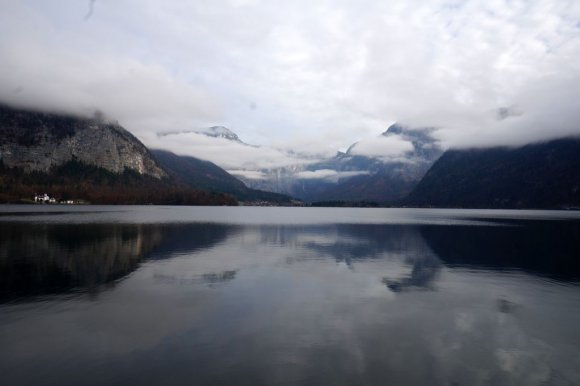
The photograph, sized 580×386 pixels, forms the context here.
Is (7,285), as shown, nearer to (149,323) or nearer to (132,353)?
(149,323)

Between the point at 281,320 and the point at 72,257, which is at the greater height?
the point at 72,257

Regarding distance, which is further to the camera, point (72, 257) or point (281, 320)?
point (72, 257)

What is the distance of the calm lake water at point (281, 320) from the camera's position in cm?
1850

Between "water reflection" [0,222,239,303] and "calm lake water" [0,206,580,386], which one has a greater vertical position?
"water reflection" [0,222,239,303]

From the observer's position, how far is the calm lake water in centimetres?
1850

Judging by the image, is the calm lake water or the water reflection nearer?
the calm lake water

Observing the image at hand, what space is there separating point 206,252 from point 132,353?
1491 inches

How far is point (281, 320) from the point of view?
26.6 meters

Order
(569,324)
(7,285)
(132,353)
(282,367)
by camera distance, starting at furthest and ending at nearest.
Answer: (7,285) < (569,324) < (132,353) < (282,367)

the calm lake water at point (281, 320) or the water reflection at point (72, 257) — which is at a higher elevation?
the water reflection at point (72, 257)

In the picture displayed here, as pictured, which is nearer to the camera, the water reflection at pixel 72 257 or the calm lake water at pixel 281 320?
the calm lake water at pixel 281 320

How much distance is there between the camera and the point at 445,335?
24.2 m

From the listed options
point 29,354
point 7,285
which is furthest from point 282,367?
point 7,285

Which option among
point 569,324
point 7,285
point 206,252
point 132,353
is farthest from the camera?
point 206,252
